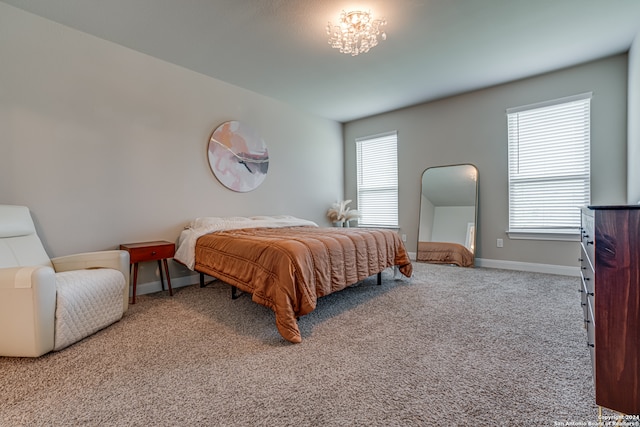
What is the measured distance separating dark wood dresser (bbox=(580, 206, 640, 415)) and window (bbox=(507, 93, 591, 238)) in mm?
3002

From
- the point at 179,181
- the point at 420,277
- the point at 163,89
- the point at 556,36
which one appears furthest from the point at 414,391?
the point at 163,89

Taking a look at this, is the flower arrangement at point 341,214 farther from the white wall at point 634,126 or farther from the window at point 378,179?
the white wall at point 634,126

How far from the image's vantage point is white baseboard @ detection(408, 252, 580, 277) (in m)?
3.57

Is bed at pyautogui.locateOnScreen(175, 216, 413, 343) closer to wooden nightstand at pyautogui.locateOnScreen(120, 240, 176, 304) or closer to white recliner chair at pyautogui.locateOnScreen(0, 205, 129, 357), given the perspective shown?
wooden nightstand at pyautogui.locateOnScreen(120, 240, 176, 304)

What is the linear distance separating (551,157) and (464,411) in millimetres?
3652

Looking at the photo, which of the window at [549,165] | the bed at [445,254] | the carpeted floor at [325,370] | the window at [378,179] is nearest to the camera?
the carpeted floor at [325,370]

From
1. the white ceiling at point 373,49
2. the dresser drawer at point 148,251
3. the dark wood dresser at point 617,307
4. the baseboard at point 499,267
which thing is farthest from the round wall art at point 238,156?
the dark wood dresser at point 617,307

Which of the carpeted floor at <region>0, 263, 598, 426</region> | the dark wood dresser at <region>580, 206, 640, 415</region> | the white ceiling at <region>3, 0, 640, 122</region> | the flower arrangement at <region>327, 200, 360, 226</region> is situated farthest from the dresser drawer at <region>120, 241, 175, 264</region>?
the dark wood dresser at <region>580, 206, 640, 415</region>

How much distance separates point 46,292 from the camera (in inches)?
69.9

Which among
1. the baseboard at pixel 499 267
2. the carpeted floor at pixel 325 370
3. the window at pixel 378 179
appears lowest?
the carpeted floor at pixel 325 370

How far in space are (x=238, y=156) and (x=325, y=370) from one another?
3.14 m

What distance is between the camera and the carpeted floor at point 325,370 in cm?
128

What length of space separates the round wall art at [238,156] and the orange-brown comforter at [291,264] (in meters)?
1.10

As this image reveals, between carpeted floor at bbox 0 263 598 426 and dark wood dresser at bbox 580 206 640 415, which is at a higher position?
dark wood dresser at bbox 580 206 640 415
